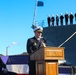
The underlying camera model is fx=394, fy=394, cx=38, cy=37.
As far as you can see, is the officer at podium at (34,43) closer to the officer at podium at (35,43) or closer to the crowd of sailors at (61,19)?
the officer at podium at (35,43)

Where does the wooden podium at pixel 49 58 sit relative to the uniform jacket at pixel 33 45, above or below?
below

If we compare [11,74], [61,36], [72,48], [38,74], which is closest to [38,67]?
[38,74]

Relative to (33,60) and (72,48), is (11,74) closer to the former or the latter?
(33,60)

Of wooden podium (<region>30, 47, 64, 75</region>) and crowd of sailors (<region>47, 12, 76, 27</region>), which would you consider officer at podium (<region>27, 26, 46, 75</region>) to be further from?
crowd of sailors (<region>47, 12, 76, 27</region>)

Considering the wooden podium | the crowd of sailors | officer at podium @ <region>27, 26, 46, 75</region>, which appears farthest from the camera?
the crowd of sailors

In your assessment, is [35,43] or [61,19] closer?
[35,43]

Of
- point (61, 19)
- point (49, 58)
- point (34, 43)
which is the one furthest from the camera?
point (61, 19)

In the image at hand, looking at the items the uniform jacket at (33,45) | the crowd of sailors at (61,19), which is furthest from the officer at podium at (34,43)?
the crowd of sailors at (61,19)

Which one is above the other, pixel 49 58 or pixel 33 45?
pixel 33 45

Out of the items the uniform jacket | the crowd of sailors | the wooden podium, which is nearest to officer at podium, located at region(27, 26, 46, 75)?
the uniform jacket

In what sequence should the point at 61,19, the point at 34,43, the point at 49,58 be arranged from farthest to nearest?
the point at 61,19 < the point at 34,43 < the point at 49,58

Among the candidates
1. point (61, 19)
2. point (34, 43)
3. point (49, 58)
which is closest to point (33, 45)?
point (34, 43)

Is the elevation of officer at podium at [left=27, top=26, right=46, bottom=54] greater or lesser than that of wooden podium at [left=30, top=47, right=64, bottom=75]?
greater

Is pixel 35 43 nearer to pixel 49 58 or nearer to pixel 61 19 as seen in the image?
pixel 49 58
